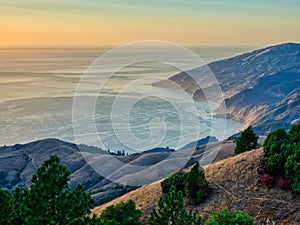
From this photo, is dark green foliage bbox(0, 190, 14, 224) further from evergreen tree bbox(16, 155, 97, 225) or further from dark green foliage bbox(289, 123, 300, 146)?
dark green foliage bbox(289, 123, 300, 146)

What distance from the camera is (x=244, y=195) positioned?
26.1m

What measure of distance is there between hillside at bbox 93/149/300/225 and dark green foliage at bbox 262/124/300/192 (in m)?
0.89

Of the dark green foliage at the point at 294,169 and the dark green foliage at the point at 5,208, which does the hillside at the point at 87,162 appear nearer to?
the dark green foliage at the point at 294,169

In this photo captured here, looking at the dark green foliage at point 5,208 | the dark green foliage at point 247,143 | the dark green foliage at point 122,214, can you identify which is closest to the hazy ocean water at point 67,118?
the dark green foliage at point 247,143

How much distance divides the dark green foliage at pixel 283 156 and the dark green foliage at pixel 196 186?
4414mm

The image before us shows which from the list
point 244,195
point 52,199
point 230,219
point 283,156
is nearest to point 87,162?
point 244,195

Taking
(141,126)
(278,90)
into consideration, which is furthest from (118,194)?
(278,90)

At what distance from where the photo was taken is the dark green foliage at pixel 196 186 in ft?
88.9

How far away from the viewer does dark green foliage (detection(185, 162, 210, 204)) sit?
27.1 metres

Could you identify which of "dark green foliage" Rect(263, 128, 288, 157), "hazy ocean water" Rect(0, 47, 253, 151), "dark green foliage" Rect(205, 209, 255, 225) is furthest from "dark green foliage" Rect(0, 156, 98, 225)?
"hazy ocean water" Rect(0, 47, 253, 151)

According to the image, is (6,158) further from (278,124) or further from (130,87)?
(130,87)

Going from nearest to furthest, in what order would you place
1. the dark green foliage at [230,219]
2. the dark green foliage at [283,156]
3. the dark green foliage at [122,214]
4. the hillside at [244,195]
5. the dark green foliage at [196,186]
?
the dark green foliage at [230,219] → the dark green foliage at [122,214] → the hillside at [244,195] → the dark green foliage at [283,156] → the dark green foliage at [196,186]

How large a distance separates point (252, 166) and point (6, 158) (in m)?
60.9

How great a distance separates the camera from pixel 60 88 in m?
187
